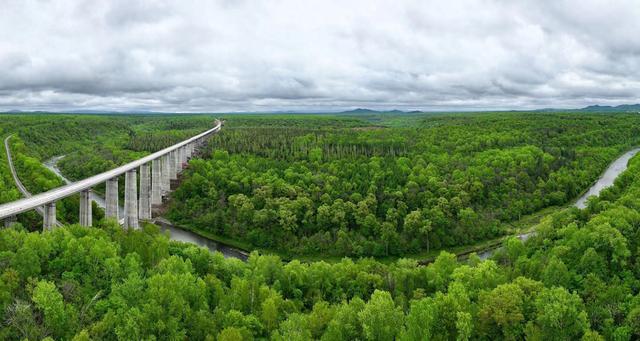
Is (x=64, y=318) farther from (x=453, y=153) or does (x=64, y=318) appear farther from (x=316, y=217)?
(x=453, y=153)

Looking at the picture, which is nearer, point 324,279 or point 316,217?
point 324,279

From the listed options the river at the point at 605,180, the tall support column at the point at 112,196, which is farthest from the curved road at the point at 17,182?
the river at the point at 605,180

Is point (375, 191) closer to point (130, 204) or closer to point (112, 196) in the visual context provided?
point (130, 204)

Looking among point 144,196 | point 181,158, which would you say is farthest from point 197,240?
point 181,158

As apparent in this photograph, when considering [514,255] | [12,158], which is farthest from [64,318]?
[12,158]

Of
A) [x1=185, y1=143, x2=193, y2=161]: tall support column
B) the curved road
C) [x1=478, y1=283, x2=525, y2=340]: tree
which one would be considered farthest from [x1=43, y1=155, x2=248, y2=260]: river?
[x1=478, y1=283, x2=525, y2=340]: tree

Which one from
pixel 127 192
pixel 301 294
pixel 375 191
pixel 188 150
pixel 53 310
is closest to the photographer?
pixel 53 310

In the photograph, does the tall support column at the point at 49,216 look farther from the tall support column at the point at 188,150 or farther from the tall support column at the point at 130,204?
the tall support column at the point at 188,150

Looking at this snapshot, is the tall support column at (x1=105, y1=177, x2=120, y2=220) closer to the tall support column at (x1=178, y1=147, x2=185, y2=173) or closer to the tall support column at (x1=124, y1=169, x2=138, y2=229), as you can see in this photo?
the tall support column at (x1=124, y1=169, x2=138, y2=229)
